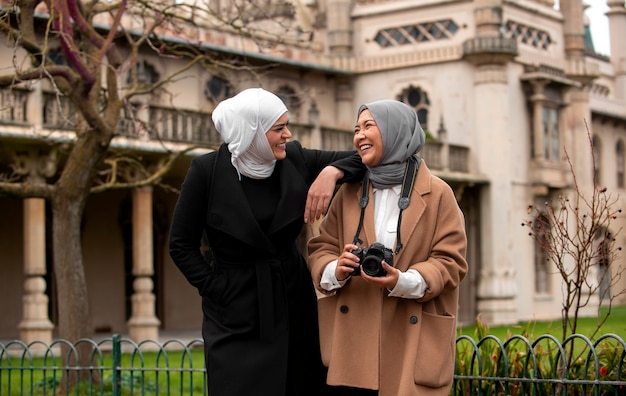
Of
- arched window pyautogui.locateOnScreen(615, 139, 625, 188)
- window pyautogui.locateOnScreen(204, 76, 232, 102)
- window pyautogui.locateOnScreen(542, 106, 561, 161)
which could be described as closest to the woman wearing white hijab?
window pyautogui.locateOnScreen(204, 76, 232, 102)

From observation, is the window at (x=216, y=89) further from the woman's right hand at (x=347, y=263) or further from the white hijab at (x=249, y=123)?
the woman's right hand at (x=347, y=263)

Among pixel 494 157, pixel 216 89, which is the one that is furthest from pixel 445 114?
pixel 216 89

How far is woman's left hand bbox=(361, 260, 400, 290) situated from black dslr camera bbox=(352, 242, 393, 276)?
0.05 feet

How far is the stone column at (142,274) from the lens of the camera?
19.5 meters

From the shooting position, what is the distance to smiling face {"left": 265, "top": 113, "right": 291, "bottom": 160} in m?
4.83

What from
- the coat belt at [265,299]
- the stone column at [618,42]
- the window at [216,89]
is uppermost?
the stone column at [618,42]

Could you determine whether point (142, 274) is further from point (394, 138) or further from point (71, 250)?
point (394, 138)

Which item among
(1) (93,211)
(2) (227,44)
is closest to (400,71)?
(2) (227,44)

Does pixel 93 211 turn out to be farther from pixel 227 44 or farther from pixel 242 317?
pixel 242 317

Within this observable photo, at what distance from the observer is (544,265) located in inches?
1080

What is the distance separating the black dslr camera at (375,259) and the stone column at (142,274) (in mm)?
15332

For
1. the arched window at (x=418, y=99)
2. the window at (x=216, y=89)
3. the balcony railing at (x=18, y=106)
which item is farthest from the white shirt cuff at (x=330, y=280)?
the arched window at (x=418, y=99)

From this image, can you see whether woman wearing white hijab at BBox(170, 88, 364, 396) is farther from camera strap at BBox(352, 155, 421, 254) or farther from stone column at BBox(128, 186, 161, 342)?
stone column at BBox(128, 186, 161, 342)

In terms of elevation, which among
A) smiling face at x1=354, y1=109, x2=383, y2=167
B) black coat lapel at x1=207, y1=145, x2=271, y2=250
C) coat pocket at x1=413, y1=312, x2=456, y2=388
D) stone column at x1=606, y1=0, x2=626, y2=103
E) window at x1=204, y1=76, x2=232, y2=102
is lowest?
coat pocket at x1=413, y1=312, x2=456, y2=388
